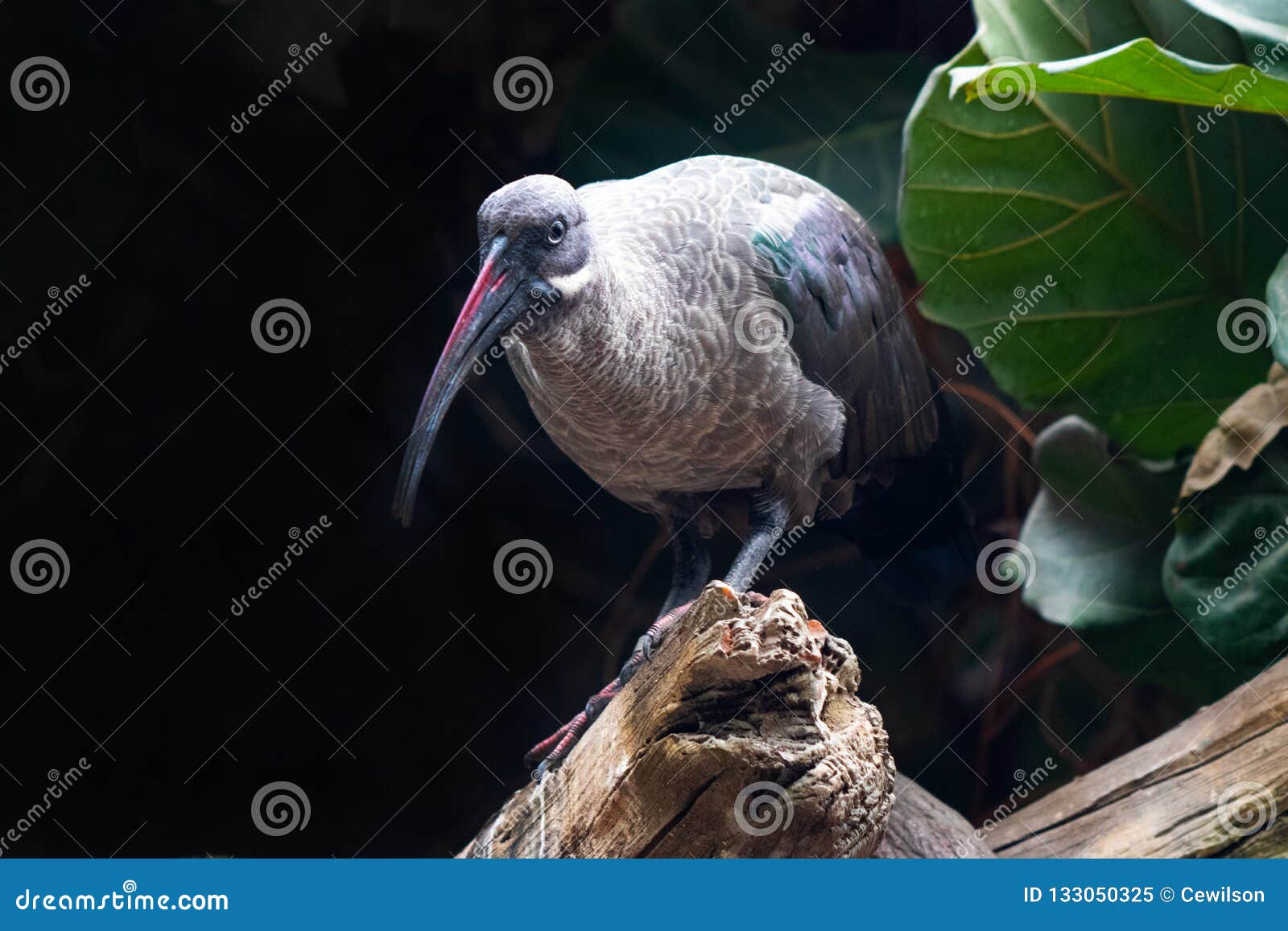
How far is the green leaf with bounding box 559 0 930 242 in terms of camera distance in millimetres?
2266

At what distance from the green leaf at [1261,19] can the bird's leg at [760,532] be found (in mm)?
1123

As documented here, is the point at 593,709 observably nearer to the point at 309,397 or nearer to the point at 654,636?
the point at 654,636

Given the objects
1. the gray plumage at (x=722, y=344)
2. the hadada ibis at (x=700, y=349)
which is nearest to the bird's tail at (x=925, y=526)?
the hadada ibis at (x=700, y=349)

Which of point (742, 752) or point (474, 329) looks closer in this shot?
point (742, 752)

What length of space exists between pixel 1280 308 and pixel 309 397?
1786 millimetres

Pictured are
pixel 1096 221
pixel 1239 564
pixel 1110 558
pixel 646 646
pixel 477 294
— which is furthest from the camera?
pixel 1110 558

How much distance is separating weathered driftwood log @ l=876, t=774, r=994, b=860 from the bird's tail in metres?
0.49

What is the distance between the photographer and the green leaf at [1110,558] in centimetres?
241

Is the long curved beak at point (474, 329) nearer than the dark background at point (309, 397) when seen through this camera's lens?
Yes

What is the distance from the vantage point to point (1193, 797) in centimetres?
194

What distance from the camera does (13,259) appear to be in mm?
2086

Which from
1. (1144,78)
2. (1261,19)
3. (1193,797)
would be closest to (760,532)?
(1193,797)

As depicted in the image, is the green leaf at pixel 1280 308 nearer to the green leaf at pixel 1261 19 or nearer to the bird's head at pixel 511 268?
the green leaf at pixel 1261 19

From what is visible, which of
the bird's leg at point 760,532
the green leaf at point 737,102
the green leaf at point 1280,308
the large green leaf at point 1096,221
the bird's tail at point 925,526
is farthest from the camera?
the bird's tail at point 925,526
